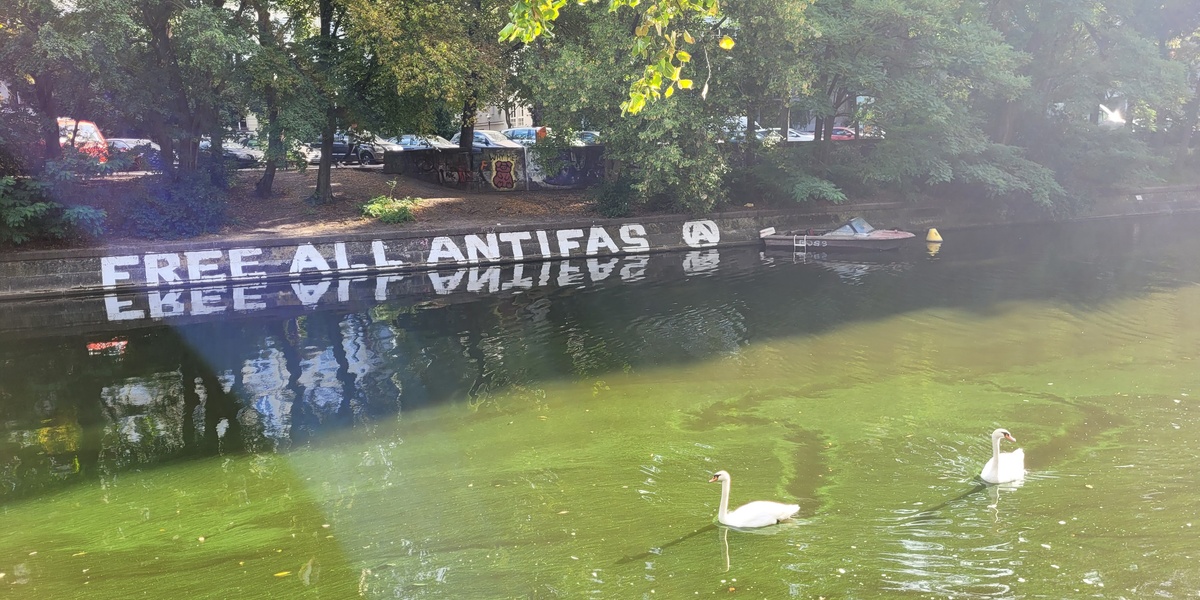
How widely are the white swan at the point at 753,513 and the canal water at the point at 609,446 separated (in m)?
0.12

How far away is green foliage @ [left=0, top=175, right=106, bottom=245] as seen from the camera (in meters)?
23.4

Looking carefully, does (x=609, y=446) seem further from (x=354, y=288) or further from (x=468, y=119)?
(x=468, y=119)

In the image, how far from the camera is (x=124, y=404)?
46.7ft

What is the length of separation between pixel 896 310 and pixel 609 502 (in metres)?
12.2

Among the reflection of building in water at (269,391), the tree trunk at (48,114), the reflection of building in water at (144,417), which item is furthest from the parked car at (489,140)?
the reflection of building in water at (144,417)

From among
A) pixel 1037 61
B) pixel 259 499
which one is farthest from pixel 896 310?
pixel 1037 61

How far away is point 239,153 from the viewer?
38.2 m

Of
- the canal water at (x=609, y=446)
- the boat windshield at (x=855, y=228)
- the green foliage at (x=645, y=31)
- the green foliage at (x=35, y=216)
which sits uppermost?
the green foliage at (x=645, y=31)

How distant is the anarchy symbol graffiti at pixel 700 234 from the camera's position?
3125 centimetres

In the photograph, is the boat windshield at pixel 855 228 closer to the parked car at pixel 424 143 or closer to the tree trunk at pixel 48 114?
the parked car at pixel 424 143

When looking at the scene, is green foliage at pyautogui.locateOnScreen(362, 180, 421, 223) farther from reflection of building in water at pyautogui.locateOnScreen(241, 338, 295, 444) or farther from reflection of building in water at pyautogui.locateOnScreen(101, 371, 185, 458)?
reflection of building in water at pyautogui.locateOnScreen(101, 371, 185, 458)

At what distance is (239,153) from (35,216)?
1445 centimetres

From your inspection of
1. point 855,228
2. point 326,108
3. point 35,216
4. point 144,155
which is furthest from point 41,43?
point 855,228

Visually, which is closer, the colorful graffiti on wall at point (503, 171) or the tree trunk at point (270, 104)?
the tree trunk at point (270, 104)
